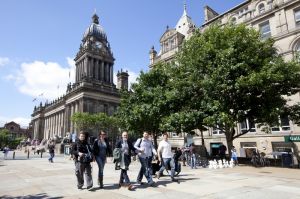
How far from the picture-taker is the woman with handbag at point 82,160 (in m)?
9.61

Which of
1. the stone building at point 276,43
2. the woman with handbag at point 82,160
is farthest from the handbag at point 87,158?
the stone building at point 276,43

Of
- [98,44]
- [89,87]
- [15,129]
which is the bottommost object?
[15,129]

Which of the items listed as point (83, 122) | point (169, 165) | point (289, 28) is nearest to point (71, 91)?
point (83, 122)

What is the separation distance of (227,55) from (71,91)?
6045 cm

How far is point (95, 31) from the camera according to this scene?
287 feet

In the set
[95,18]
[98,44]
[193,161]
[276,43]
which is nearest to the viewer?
[193,161]

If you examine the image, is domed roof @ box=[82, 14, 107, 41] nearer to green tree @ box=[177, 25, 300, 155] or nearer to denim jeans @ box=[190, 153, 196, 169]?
green tree @ box=[177, 25, 300, 155]

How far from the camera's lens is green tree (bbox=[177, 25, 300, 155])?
18359mm

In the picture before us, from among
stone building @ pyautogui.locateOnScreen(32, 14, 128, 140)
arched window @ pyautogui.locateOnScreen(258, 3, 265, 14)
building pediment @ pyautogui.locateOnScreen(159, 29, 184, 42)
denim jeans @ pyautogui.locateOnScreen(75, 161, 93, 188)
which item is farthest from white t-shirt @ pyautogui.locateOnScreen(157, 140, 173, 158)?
stone building @ pyautogui.locateOnScreen(32, 14, 128, 140)

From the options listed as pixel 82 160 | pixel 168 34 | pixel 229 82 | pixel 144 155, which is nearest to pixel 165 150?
pixel 144 155

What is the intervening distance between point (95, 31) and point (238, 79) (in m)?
77.0

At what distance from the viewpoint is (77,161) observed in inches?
383

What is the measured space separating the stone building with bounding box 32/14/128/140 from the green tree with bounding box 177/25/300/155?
5011 cm

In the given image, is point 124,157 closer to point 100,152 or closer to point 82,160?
point 100,152
